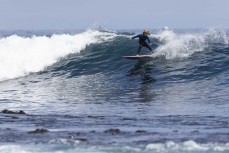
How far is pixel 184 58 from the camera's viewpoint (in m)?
29.5

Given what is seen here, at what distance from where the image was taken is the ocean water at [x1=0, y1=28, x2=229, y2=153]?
1252cm

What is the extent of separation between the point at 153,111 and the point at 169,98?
3.37 m

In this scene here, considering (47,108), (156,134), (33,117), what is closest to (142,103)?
(47,108)

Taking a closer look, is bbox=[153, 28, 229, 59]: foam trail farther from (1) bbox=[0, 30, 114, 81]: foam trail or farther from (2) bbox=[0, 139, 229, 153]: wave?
(2) bbox=[0, 139, 229, 153]: wave

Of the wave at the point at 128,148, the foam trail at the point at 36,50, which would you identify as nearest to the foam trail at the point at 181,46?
the foam trail at the point at 36,50

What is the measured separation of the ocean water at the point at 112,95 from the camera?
12.5m

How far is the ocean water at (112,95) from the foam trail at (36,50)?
0.06 metres

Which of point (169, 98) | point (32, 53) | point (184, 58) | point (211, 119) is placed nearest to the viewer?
point (211, 119)

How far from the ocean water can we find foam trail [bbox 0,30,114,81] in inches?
2.5

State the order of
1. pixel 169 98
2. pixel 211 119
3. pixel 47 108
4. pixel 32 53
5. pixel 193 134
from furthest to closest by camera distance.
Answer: pixel 32 53, pixel 169 98, pixel 47 108, pixel 211 119, pixel 193 134

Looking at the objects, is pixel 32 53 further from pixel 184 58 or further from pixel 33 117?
pixel 33 117

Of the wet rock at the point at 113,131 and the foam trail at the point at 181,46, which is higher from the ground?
the foam trail at the point at 181,46

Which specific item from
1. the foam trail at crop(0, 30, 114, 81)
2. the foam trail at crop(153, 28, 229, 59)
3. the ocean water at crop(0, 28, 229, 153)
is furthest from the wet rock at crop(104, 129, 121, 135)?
the foam trail at crop(0, 30, 114, 81)

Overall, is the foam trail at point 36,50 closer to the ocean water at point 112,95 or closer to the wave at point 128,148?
the ocean water at point 112,95
